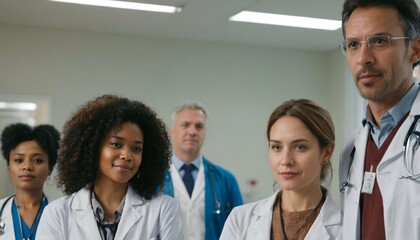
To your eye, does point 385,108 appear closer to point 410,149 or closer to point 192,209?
point 410,149

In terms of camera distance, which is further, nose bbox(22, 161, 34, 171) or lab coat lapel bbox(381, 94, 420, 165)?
nose bbox(22, 161, 34, 171)

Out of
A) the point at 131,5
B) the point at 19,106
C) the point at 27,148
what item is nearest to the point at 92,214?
the point at 27,148

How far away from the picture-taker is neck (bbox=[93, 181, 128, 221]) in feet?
6.07

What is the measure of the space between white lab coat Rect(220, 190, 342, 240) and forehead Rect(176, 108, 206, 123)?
4.40 feet

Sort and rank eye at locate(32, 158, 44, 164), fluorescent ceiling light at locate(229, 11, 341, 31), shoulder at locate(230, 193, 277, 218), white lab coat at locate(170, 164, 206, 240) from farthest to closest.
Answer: fluorescent ceiling light at locate(229, 11, 341, 31) < white lab coat at locate(170, 164, 206, 240) < eye at locate(32, 158, 44, 164) < shoulder at locate(230, 193, 277, 218)

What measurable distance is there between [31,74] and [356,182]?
374 centimetres

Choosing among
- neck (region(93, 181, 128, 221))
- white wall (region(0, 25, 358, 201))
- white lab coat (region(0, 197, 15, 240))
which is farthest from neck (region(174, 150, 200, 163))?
white wall (region(0, 25, 358, 201))

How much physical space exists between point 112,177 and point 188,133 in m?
1.26

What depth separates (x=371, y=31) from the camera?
4.76 ft

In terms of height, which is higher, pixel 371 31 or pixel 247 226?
pixel 371 31

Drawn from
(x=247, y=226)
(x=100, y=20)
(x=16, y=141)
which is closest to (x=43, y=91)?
(x=100, y=20)

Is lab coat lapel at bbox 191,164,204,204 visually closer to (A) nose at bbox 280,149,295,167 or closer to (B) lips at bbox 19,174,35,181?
(B) lips at bbox 19,174,35,181

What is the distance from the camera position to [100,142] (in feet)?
6.14

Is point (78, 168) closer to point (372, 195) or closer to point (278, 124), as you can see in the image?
point (278, 124)
